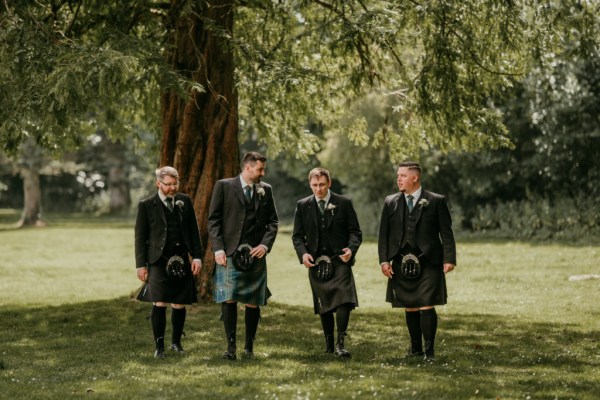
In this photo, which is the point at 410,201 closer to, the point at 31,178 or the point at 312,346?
the point at 312,346

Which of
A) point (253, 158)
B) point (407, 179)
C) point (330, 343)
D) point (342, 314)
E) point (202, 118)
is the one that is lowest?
point (330, 343)

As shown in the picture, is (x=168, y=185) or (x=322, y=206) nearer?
(x=168, y=185)

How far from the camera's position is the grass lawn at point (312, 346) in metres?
7.74

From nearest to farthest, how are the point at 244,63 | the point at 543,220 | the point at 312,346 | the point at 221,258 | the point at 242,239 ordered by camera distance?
the point at 221,258 → the point at 242,239 → the point at 312,346 → the point at 244,63 → the point at 543,220

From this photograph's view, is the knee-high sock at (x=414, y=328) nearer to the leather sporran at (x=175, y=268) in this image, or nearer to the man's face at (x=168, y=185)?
the leather sporran at (x=175, y=268)

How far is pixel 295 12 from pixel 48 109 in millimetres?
8317

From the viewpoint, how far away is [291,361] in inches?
364

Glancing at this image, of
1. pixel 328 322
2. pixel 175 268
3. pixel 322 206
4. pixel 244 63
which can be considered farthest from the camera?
pixel 244 63

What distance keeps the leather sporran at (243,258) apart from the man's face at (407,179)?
1651 mm

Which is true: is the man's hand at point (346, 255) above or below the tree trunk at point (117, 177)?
below

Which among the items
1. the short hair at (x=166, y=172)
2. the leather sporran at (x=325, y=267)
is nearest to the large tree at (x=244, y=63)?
the short hair at (x=166, y=172)

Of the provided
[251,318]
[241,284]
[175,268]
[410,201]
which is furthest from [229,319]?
[410,201]

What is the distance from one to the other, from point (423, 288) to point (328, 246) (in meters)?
1.05

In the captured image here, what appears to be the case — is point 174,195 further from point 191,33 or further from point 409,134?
point 409,134
